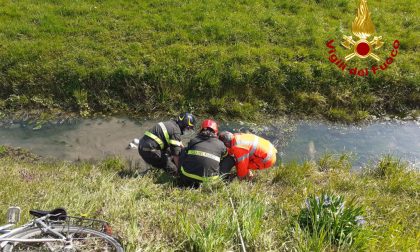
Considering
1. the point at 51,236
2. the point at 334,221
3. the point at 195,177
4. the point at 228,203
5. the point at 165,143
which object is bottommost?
the point at 195,177

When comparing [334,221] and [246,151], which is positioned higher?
[334,221]

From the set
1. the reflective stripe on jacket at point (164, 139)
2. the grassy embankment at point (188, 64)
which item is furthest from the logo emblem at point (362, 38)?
the reflective stripe on jacket at point (164, 139)

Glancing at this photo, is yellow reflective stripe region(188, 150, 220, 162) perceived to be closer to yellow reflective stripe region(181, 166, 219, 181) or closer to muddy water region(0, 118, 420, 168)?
yellow reflective stripe region(181, 166, 219, 181)

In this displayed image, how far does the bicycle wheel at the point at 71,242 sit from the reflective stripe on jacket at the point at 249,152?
406 cm

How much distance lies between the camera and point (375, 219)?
5840 mm

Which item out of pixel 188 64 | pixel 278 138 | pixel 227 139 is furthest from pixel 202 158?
pixel 188 64

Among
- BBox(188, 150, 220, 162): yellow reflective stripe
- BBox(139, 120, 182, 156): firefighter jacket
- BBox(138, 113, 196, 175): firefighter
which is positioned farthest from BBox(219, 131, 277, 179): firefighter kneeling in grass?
BBox(139, 120, 182, 156): firefighter jacket

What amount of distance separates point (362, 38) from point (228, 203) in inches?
378

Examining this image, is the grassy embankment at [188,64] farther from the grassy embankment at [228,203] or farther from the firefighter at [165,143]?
the grassy embankment at [228,203]

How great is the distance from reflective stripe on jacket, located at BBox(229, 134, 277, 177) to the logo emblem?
18.0 feet

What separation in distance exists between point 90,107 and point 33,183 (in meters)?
4.35

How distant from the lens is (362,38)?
42.3 feet

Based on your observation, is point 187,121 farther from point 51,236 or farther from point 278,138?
point 51,236

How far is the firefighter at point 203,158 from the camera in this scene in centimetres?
748
